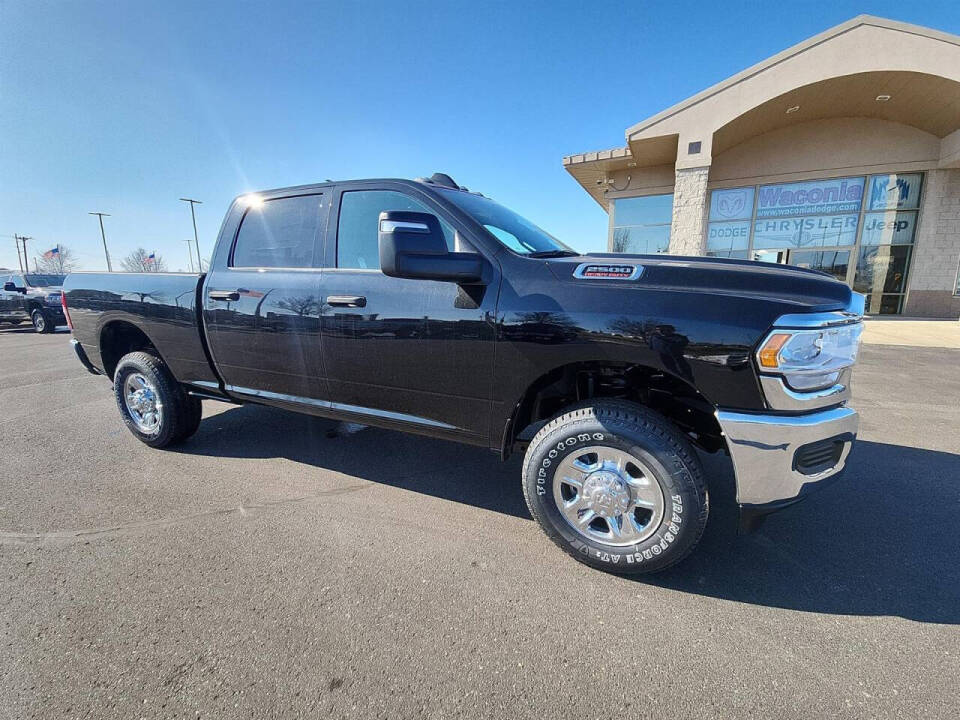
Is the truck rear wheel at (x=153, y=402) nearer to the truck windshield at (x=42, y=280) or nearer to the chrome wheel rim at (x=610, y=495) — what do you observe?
the chrome wheel rim at (x=610, y=495)

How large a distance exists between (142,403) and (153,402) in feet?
0.53

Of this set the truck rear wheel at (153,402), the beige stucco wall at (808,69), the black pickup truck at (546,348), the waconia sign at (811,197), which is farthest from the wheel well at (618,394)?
the waconia sign at (811,197)

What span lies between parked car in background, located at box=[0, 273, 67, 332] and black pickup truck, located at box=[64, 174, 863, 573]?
14380mm

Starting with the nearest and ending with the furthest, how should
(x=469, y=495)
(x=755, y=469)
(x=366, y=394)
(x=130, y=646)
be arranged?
(x=130, y=646) → (x=755, y=469) → (x=366, y=394) → (x=469, y=495)

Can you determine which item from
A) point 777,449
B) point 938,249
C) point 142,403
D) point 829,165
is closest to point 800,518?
point 777,449

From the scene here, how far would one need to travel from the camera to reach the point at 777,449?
5.80 ft

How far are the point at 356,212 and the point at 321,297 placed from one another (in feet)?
2.01

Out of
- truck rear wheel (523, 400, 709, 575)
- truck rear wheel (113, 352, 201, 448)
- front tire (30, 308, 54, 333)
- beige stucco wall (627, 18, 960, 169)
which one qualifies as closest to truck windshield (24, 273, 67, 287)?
front tire (30, 308, 54, 333)

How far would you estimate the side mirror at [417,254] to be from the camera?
1.99 m

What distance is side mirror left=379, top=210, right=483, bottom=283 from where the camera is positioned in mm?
1993

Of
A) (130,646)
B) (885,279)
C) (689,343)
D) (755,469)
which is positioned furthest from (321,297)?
(885,279)

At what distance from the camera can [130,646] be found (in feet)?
5.49

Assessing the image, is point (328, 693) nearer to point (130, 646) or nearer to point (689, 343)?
point (130, 646)

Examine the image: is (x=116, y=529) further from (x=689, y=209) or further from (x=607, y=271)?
(x=689, y=209)
